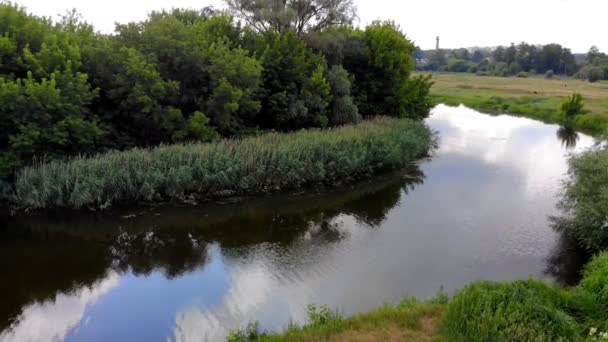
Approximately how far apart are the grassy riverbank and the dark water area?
56.3 inches

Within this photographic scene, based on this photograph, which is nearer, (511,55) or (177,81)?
(177,81)

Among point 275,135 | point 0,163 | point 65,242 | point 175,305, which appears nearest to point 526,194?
point 275,135

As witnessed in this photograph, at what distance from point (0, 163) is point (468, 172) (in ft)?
58.5

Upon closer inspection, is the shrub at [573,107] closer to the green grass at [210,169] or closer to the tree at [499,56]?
the green grass at [210,169]

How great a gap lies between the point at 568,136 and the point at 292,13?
70.3 ft

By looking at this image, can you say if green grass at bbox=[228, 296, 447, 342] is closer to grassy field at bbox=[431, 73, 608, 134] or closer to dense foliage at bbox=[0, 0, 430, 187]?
dense foliage at bbox=[0, 0, 430, 187]

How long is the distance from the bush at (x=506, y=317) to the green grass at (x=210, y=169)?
1002cm

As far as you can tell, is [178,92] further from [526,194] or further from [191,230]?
[526,194]

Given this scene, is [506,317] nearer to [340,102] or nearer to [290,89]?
[290,89]

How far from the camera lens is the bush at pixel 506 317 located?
614 cm

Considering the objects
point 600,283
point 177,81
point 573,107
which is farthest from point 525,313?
point 573,107

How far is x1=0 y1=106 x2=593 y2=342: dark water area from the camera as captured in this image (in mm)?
8586

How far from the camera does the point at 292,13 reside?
2664cm

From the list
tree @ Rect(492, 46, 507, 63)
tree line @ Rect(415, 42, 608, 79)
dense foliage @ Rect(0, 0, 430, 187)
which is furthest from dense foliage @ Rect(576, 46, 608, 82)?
dense foliage @ Rect(0, 0, 430, 187)
